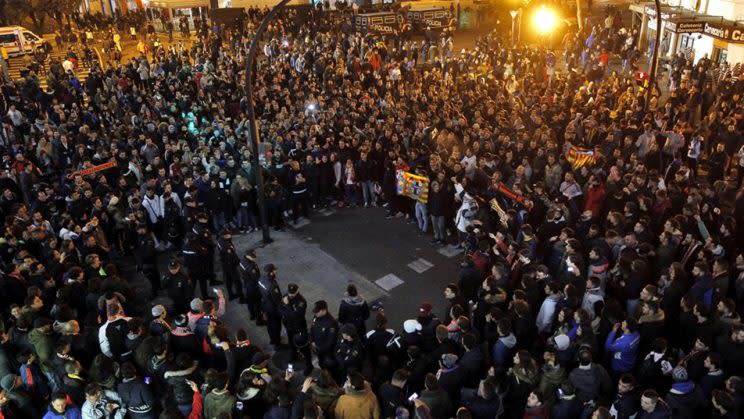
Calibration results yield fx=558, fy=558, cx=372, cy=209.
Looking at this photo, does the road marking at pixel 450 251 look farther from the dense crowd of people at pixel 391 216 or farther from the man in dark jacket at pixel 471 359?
the man in dark jacket at pixel 471 359

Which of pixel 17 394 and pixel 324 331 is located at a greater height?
pixel 324 331

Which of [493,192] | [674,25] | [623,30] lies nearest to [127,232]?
[493,192]

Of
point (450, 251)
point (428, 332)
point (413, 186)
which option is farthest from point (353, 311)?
point (413, 186)

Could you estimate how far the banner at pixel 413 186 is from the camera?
477 inches

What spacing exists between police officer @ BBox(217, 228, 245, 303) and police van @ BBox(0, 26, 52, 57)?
84.0ft

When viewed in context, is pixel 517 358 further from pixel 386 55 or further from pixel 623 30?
pixel 623 30

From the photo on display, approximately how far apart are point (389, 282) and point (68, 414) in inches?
239

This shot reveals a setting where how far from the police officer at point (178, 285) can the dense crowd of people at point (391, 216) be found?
37mm

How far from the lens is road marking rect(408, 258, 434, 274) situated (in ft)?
37.0

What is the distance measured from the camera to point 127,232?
1179 centimetres

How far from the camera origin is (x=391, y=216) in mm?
13562

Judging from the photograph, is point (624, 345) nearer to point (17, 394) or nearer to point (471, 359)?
point (471, 359)

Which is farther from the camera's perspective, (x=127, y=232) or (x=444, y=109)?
(x=444, y=109)

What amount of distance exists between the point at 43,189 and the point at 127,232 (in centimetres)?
217
